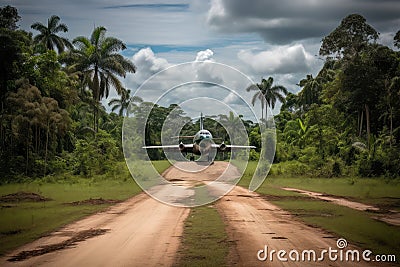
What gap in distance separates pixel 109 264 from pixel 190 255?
72.4 inches

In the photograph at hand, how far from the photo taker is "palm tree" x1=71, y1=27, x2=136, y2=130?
45469 mm

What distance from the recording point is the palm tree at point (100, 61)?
4547 cm

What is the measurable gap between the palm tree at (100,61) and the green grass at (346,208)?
1691cm

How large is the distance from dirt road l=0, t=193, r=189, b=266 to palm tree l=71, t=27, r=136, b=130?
29061mm

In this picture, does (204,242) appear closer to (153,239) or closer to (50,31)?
(153,239)

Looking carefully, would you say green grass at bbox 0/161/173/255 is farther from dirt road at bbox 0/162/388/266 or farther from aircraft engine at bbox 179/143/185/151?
aircraft engine at bbox 179/143/185/151

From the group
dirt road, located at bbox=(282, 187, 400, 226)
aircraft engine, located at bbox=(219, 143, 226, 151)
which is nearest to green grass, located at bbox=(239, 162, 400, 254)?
dirt road, located at bbox=(282, 187, 400, 226)

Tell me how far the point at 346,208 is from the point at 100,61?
31700mm

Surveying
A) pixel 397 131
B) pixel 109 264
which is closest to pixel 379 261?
pixel 109 264

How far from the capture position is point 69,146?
45875 mm

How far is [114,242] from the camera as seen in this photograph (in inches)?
489

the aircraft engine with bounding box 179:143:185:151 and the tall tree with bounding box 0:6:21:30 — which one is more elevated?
the tall tree with bounding box 0:6:21:30

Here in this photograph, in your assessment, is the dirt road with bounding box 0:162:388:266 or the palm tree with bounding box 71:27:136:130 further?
the palm tree with bounding box 71:27:136:130
